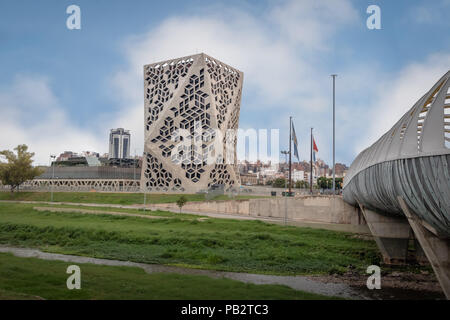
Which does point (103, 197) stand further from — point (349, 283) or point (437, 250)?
point (437, 250)

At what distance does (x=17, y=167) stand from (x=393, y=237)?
57409mm

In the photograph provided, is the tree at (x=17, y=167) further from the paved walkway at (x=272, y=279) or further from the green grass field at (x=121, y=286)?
the green grass field at (x=121, y=286)

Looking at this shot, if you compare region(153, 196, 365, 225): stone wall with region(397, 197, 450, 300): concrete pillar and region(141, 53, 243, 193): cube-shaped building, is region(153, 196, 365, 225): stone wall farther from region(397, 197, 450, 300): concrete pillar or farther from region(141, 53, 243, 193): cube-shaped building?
region(397, 197, 450, 300): concrete pillar

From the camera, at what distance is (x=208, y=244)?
22.0 meters

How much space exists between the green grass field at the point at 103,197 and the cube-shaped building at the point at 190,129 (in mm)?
5792

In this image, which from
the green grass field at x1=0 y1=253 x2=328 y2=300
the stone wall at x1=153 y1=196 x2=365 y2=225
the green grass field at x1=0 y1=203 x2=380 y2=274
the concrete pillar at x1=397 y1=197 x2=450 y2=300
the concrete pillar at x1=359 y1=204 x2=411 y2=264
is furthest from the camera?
the stone wall at x1=153 y1=196 x2=365 y2=225

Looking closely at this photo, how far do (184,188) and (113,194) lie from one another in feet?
34.2

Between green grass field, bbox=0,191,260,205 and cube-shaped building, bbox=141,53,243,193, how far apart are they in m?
5.79

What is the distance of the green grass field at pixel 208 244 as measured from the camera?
59.6 feet

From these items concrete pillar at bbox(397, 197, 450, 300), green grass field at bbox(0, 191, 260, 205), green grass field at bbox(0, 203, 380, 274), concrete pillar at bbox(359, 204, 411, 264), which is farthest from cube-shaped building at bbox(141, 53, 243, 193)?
concrete pillar at bbox(397, 197, 450, 300)

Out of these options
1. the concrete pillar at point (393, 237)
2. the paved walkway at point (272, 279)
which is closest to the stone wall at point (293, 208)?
the concrete pillar at point (393, 237)

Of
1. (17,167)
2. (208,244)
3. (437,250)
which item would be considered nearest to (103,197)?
(17,167)

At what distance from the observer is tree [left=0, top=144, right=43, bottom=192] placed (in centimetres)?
5981

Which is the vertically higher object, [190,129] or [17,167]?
[190,129]
